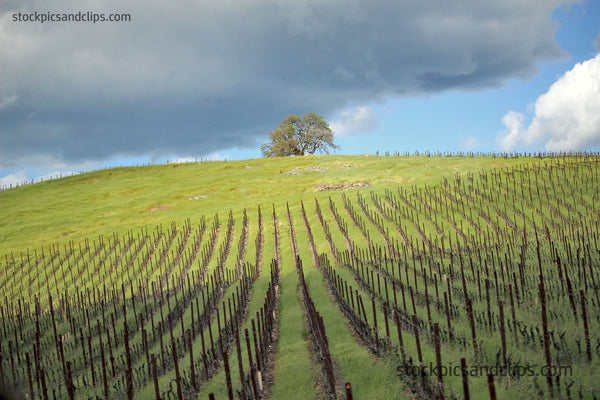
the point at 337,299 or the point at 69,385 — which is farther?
the point at 337,299

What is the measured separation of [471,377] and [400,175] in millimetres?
42515

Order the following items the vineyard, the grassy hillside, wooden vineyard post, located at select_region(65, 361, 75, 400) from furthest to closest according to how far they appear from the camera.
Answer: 1. the grassy hillside
2. the vineyard
3. wooden vineyard post, located at select_region(65, 361, 75, 400)

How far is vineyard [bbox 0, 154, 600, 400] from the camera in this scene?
795 cm

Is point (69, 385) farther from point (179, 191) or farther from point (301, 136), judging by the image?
point (301, 136)

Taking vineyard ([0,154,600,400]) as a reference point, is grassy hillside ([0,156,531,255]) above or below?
above

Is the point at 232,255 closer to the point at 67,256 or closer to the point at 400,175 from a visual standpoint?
the point at 67,256

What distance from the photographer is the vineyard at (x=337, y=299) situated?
313 inches

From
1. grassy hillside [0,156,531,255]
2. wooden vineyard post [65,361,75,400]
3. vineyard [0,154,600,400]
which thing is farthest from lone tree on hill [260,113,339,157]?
wooden vineyard post [65,361,75,400]

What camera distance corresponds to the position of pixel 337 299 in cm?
1628

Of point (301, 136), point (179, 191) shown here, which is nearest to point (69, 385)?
point (179, 191)

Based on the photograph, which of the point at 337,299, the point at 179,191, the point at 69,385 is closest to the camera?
the point at 69,385

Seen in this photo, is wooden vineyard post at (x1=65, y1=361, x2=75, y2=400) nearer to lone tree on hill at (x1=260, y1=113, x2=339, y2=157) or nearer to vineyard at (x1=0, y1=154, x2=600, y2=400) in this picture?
vineyard at (x1=0, y1=154, x2=600, y2=400)

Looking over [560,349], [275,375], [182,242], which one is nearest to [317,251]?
[182,242]

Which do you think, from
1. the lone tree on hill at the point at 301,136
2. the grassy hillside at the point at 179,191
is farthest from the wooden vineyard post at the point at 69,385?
the lone tree on hill at the point at 301,136
